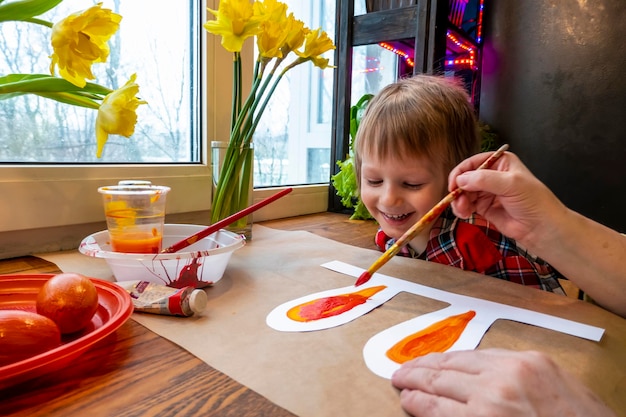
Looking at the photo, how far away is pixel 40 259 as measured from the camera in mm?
811

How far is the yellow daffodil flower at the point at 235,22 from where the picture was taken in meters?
0.78

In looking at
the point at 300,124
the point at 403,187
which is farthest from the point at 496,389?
the point at 300,124

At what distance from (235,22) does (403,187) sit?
1.42 ft

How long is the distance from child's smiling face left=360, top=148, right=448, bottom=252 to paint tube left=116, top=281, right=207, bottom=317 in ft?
1.36

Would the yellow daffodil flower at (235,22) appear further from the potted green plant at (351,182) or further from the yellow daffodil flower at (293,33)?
the potted green plant at (351,182)

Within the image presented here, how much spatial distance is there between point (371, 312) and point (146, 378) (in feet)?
0.95

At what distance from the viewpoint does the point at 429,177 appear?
32.4 inches

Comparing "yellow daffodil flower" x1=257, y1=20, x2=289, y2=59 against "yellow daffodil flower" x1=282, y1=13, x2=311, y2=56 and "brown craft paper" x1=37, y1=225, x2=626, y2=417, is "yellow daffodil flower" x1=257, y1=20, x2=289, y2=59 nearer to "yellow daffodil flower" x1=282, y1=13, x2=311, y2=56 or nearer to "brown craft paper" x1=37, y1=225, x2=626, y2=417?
"yellow daffodil flower" x1=282, y1=13, x2=311, y2=56

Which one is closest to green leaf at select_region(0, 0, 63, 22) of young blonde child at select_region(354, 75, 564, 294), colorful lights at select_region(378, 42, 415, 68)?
young blonde child at select_region(354, 75, 564, 294)

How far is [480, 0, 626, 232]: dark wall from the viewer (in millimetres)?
1354

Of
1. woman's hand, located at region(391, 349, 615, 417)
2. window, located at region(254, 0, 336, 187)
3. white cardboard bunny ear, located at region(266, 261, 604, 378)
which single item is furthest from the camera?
window, located at region(254, 0, 336, 187)

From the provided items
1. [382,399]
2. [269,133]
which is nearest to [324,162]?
[269,133]

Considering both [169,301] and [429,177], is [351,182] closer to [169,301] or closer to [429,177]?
[429,177]

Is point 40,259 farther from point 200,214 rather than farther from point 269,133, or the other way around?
point 269,133
